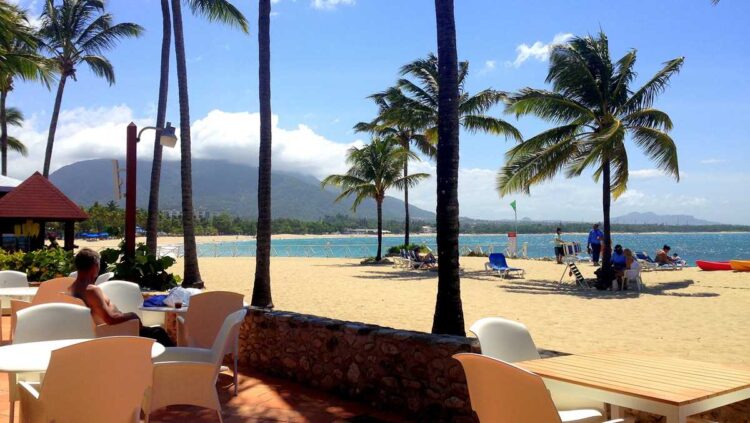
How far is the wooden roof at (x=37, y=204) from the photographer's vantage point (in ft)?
39.5

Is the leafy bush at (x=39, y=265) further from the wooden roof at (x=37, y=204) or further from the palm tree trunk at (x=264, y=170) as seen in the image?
the palm tree trunk at (x=264, y=170)

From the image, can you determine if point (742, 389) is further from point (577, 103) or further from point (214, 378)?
point (577, 103)

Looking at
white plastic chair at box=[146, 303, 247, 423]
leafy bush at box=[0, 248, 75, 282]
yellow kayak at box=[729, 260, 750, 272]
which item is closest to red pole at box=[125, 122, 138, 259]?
leafy bush at box=[0, 248, 75, 282]

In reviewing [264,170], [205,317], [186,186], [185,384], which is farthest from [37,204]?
[185,384]

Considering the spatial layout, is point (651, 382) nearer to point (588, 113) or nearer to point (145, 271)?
point (145, 271)

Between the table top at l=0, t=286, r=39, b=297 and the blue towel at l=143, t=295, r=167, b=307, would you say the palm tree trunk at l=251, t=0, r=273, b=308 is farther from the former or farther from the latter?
the table top at l=0, t=286, r=39, b=297

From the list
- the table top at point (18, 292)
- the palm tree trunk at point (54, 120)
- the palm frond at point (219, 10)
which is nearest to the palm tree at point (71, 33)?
the palm tree trunk at point (54, 120)

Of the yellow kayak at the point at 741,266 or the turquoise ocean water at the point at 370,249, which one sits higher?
the yellow kayak at the point at 741,266

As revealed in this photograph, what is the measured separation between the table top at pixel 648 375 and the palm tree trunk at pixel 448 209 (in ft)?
6.23

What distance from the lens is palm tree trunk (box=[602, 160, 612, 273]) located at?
14.6m

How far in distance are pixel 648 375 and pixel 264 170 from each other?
5.84m

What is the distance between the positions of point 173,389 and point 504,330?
2.08 meters

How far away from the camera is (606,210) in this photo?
1570 centimetres

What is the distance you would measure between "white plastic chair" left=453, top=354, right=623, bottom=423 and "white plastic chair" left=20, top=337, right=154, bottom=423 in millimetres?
1602
